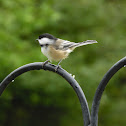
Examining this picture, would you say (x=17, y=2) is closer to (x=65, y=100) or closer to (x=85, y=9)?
(x=85, y=9)

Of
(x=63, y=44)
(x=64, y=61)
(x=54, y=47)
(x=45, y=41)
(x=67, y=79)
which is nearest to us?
(x=67, y=79)

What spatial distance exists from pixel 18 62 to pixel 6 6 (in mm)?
930

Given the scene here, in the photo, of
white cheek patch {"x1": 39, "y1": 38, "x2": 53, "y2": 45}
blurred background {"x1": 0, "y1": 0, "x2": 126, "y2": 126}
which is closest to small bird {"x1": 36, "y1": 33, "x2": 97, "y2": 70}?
white cheek patch {"x1": 39, "y1": 38, "x2": 53, "y2": 45}

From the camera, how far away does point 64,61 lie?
4473mm

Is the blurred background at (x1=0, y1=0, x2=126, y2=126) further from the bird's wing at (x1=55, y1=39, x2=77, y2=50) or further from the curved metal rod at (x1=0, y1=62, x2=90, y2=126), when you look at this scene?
the curved metal rod at (x1=0, y1=62, x2=90, y2=126)

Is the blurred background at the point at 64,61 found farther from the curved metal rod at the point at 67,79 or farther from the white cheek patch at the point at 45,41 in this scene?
the curved metal rod at the point at 67,79

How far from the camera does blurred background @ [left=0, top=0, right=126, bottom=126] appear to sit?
4355mm

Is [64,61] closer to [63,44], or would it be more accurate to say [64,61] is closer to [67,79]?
[63,44]

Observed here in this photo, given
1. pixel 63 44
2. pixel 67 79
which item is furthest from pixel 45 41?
pixel 67 79

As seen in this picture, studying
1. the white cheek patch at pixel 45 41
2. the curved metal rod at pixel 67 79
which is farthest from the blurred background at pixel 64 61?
the curved metal rod at pixel 67 79

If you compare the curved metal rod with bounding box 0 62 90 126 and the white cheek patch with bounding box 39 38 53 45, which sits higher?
the white cheek patch with bounding box 39 38 53 45

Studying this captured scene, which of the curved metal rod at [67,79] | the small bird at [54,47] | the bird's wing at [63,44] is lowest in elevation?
the curved metal rod at [67,79]

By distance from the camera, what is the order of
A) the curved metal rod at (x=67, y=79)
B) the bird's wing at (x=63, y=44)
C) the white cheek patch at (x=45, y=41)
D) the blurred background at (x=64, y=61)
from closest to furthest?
the curved metal rod at (x=67, y=79), the white cheek patch at (x=45, y=41), the bird's wing at (x=63, y=44), the blurred background at (x=64, y=61)

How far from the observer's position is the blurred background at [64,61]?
4.36 m
